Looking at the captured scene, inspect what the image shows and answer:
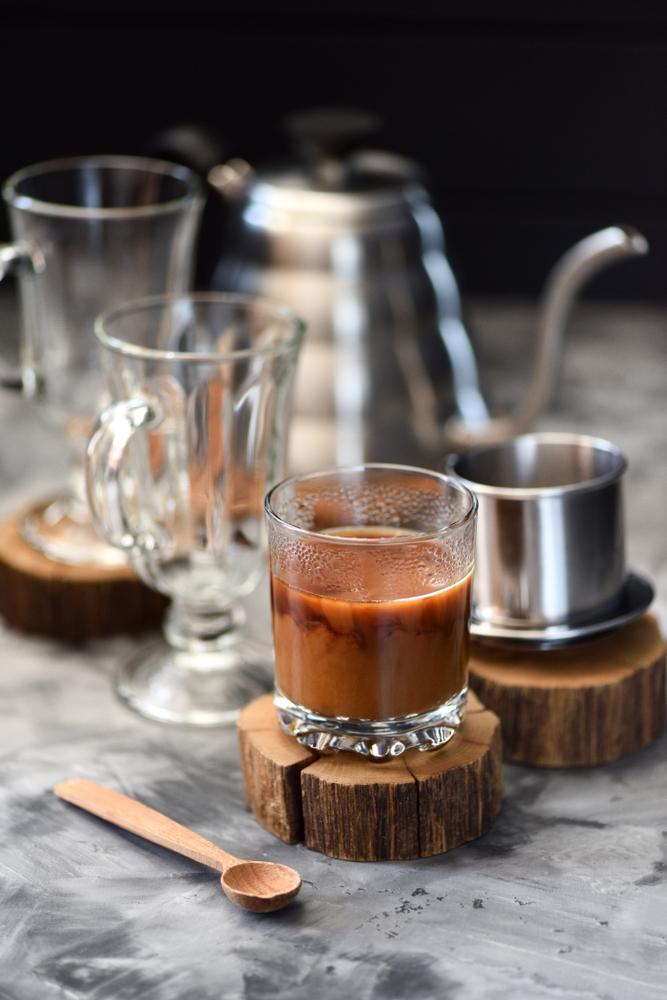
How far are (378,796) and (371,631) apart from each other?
8 cm

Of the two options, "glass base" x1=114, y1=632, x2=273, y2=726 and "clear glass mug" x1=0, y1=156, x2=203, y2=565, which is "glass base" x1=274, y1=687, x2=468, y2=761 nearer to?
"glass base" x1=114, y1=632, x2=273, y2=726

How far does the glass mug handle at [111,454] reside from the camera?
0.85 meters

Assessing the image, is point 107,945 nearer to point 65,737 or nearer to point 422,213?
A: point 65,737

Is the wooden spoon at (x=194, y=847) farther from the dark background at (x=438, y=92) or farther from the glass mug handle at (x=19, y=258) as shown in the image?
the dark background at (x=438, y=92)

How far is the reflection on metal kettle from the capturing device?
1178 mm

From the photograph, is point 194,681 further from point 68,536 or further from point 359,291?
point 359,291

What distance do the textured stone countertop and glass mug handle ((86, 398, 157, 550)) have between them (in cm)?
14

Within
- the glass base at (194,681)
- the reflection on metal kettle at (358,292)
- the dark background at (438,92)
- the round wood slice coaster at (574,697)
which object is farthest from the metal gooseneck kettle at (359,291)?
the dark background at (438,92)

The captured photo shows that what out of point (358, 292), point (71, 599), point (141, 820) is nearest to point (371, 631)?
point (141, 820)

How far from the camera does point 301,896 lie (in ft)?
2.41

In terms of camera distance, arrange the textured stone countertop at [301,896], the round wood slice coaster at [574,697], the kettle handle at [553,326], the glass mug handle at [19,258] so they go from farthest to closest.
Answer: the kettle handle at [553,326] < the glass mug handle at [19,258] < the round wood slice coaster at [574,697] < the textured stone countertop at [301,896]

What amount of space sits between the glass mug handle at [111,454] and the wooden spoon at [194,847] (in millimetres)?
154

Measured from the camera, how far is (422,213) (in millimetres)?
1211

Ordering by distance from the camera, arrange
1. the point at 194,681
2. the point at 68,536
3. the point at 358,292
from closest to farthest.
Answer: the point at 194,681, the point at 68,536, the point at 358,292
